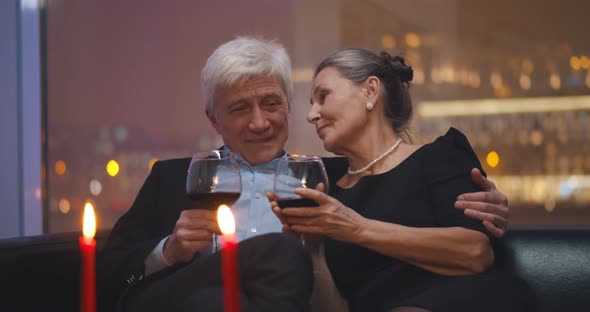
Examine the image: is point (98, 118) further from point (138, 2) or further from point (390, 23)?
point (390, 23)

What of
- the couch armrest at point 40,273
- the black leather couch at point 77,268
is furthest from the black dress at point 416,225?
the couch armrest at point 40,273

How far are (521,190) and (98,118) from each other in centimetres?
239

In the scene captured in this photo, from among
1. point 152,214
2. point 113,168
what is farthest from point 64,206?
point 152,214

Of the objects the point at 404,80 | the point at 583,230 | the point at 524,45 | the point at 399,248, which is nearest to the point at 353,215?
the point at 399,248

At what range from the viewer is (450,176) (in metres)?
1.76

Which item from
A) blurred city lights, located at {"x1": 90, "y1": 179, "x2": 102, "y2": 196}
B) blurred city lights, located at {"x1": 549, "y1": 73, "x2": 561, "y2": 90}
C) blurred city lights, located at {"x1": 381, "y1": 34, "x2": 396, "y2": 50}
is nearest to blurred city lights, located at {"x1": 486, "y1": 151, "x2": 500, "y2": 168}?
blurred city lights, located at {"x1": 549, "y1": 73, "x2": 561, "y2": 90}

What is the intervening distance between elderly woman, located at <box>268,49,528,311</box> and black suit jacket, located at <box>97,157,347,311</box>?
201 millimetres

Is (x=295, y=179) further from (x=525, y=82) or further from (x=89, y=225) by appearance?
(x=525, y=82)

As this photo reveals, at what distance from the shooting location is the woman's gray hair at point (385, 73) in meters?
2.01

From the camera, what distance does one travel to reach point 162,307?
146 cm

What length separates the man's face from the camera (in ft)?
6.96

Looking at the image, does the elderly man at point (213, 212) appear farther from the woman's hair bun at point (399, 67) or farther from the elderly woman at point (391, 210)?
the woman's hair bun at point (399, 67)

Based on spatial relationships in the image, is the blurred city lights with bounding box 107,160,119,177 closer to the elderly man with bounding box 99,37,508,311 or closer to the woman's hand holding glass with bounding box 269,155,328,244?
the elderly man with bounding box 99,37,508,311

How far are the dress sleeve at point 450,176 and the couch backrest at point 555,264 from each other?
29cm
